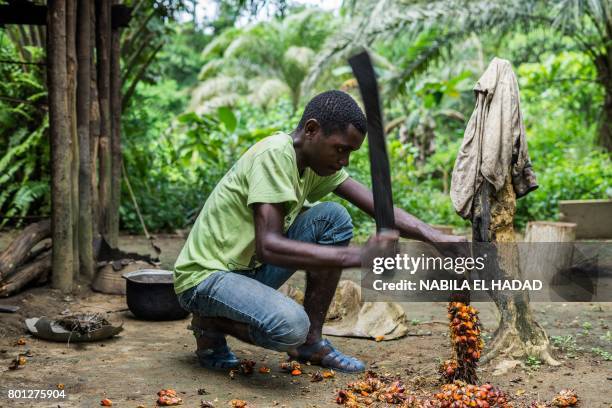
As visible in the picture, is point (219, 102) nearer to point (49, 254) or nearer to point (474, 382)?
point (49, 254)

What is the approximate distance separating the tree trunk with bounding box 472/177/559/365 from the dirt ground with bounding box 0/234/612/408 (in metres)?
0.13

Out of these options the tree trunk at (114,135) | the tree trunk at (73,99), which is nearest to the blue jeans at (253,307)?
the tree trunk at (73,99)

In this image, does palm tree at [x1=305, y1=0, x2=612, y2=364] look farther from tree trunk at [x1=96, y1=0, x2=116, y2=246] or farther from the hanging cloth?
the hanging cloth

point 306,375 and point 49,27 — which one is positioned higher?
point 49,27

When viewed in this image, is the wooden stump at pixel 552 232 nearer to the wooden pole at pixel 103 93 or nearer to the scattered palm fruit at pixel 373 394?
the scattered palm fruit at pixel 373 394

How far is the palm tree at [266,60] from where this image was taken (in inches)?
801

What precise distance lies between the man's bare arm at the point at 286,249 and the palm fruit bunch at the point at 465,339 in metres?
0.56

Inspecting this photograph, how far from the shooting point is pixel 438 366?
11.3 feet

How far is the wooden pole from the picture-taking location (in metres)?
5.77

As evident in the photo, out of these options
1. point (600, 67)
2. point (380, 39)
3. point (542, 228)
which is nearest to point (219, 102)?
point (380, 39)

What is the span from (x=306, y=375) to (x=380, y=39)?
778 centimetres

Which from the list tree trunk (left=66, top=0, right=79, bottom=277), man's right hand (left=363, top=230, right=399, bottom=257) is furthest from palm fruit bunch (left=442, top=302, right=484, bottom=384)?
tree trunk (left=66, top=0, right=79, bottom=277)

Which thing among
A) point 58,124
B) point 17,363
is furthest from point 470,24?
point 17,363

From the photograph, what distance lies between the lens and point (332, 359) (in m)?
3.46
